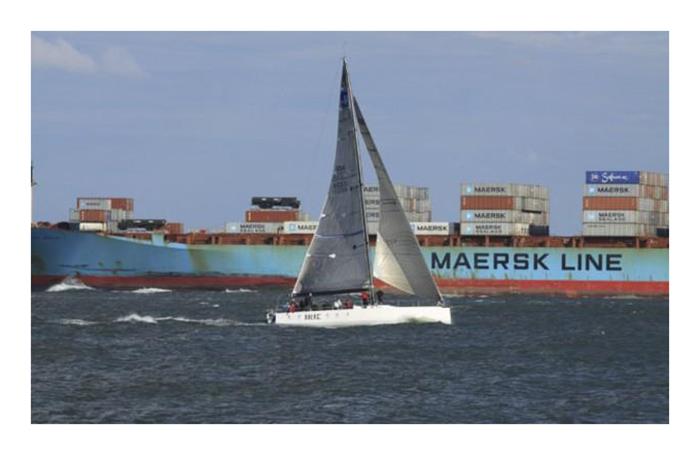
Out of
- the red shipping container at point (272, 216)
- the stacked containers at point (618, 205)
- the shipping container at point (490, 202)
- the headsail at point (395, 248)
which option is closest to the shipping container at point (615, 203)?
the stacked containers at point (618, 205)

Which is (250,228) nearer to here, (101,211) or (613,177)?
(101,211)

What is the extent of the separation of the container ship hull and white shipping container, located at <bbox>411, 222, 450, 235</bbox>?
5412mm

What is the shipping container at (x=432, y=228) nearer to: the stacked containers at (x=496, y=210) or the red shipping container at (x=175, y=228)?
the stacked containers at (x=496, y=210)

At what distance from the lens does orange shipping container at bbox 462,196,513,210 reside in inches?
4343

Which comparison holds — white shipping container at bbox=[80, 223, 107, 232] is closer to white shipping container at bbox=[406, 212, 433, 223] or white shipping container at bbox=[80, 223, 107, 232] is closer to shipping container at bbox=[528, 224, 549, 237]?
white shipping container at bbox=[406, 212, 433, 223]

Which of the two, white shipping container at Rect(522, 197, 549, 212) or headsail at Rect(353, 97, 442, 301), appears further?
white shipping container at Rect(522, 197, 549, 212)

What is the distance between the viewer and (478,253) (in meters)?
106

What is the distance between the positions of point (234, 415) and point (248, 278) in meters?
72.0

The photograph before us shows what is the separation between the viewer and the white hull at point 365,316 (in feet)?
171

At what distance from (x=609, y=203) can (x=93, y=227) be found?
40.5 metres

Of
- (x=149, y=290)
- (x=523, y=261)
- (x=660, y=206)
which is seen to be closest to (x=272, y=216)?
(x=149, y=290)

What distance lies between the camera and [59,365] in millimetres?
43312

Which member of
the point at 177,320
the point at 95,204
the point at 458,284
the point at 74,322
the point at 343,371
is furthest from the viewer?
the point at 95,204

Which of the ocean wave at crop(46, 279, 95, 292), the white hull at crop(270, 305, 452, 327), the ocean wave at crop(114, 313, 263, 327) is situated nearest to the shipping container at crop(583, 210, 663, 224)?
the ocean wave at crop(46, 279, 95, 292)
